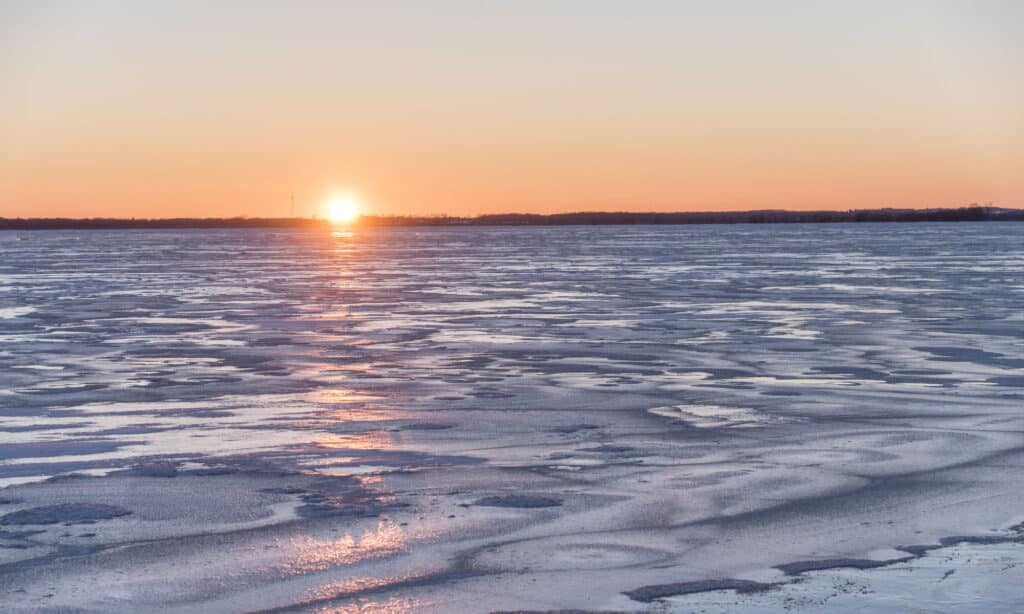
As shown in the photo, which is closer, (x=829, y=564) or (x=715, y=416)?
(x=829, y=564)

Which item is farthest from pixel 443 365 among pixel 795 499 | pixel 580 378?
pixel 795 499

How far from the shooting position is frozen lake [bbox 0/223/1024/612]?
611 centimetres

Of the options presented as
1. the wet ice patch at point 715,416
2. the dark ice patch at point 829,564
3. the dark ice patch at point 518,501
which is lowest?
the wet ice patch at point 715,416

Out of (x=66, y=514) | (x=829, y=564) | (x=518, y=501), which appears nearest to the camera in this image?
(x=829, y=564)

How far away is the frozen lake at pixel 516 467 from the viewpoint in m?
6.11

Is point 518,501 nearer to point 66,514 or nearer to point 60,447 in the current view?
point 66,514

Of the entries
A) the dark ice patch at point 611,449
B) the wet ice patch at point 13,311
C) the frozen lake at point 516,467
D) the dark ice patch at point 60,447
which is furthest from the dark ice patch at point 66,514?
the wet ice patch at point 13,311

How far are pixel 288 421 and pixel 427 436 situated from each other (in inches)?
55.3

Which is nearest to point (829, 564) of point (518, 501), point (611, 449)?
point (518, 501)

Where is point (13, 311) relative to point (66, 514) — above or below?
below

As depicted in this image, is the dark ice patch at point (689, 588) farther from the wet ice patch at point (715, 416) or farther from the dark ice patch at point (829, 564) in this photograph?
the wet ice patch at point (715, 416)

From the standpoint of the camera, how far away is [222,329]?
786 inches

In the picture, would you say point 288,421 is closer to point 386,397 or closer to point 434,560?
point 386,397

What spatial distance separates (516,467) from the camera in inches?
346
